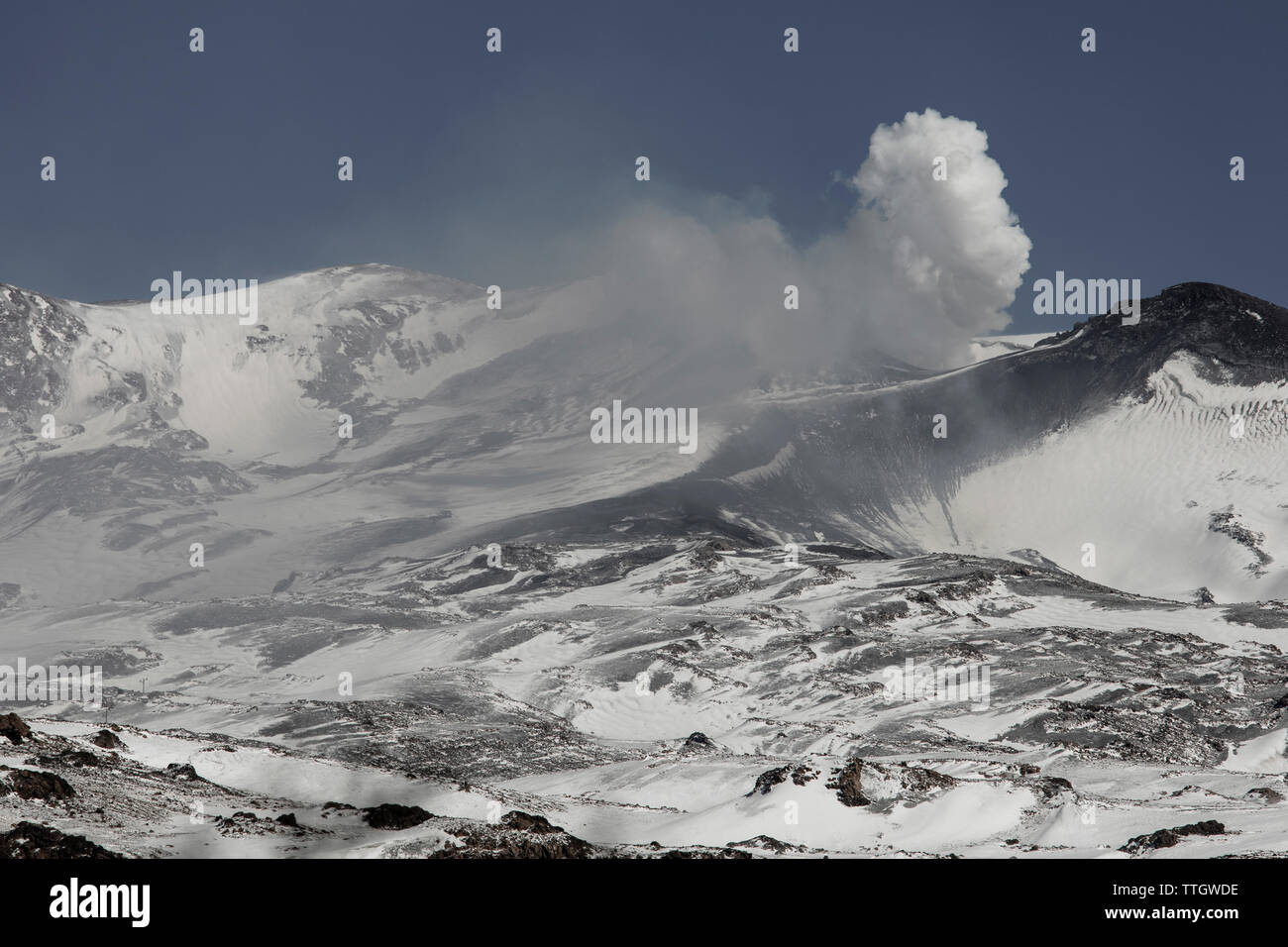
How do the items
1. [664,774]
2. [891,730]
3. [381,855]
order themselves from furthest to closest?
[891,730]
[664,774]
[381,855]

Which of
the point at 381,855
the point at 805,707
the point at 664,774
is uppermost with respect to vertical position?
the point at 381,855

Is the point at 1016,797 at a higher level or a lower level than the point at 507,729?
higher

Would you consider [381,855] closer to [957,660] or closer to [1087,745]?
[1087,745]

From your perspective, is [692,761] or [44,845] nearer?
[44,845]

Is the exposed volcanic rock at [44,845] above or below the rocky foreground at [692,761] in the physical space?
above

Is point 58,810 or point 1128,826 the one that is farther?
point 1128,826

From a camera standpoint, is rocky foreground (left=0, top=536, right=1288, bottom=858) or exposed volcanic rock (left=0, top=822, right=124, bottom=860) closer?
exposed volcanic rock (left=0, top=822, right=124, bottom=860)

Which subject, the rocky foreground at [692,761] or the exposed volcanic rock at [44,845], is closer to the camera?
the exposed volcanic rock at [44,845]

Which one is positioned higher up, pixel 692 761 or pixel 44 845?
pixel 44 845

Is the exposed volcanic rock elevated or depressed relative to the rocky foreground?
elevated

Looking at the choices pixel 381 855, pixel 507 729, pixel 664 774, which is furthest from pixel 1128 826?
pixel 507 729
